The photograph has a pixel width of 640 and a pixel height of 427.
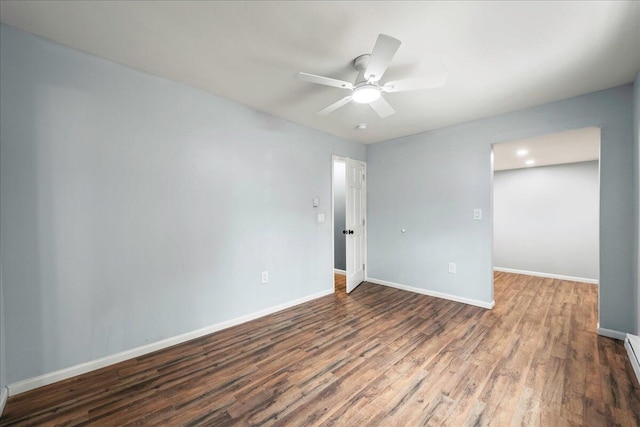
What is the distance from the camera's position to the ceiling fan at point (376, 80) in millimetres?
1508

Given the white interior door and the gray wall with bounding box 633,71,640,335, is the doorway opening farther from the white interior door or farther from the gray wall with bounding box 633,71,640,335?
the white interior door

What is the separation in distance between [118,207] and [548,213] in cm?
657

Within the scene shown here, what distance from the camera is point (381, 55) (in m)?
1.55

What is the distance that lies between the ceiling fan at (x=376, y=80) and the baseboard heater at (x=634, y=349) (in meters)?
2.55

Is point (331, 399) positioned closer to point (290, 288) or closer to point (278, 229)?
point (290, 288)

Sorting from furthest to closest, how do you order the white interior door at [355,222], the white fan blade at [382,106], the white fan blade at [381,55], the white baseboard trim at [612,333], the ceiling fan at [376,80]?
the white interior door at [355,222]
the white baseboard trim at [612,333]
the white fan blade at [382,106]
the ceiling fan at [376,80]
the white fan blade at [381,55]

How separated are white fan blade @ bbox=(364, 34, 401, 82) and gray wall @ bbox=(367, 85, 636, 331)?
2.23 metres

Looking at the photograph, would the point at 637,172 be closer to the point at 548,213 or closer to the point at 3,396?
the point at 548,213

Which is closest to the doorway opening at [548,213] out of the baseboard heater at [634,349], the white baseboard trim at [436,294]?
the white baseboard trim at [436,294]

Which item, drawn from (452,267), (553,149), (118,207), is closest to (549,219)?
(553,149)

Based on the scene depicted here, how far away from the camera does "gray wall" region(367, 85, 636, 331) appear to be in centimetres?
241

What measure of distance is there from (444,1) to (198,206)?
2451 mm

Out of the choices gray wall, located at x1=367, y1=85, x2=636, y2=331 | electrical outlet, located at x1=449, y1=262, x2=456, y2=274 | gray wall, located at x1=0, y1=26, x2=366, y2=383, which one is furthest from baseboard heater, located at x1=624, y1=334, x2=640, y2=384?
gray wall, located at x1=0, y1=26, x2=366, y2=383

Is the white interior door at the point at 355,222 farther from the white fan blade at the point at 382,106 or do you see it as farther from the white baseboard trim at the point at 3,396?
the white baseboard trim at the point at 3,396
